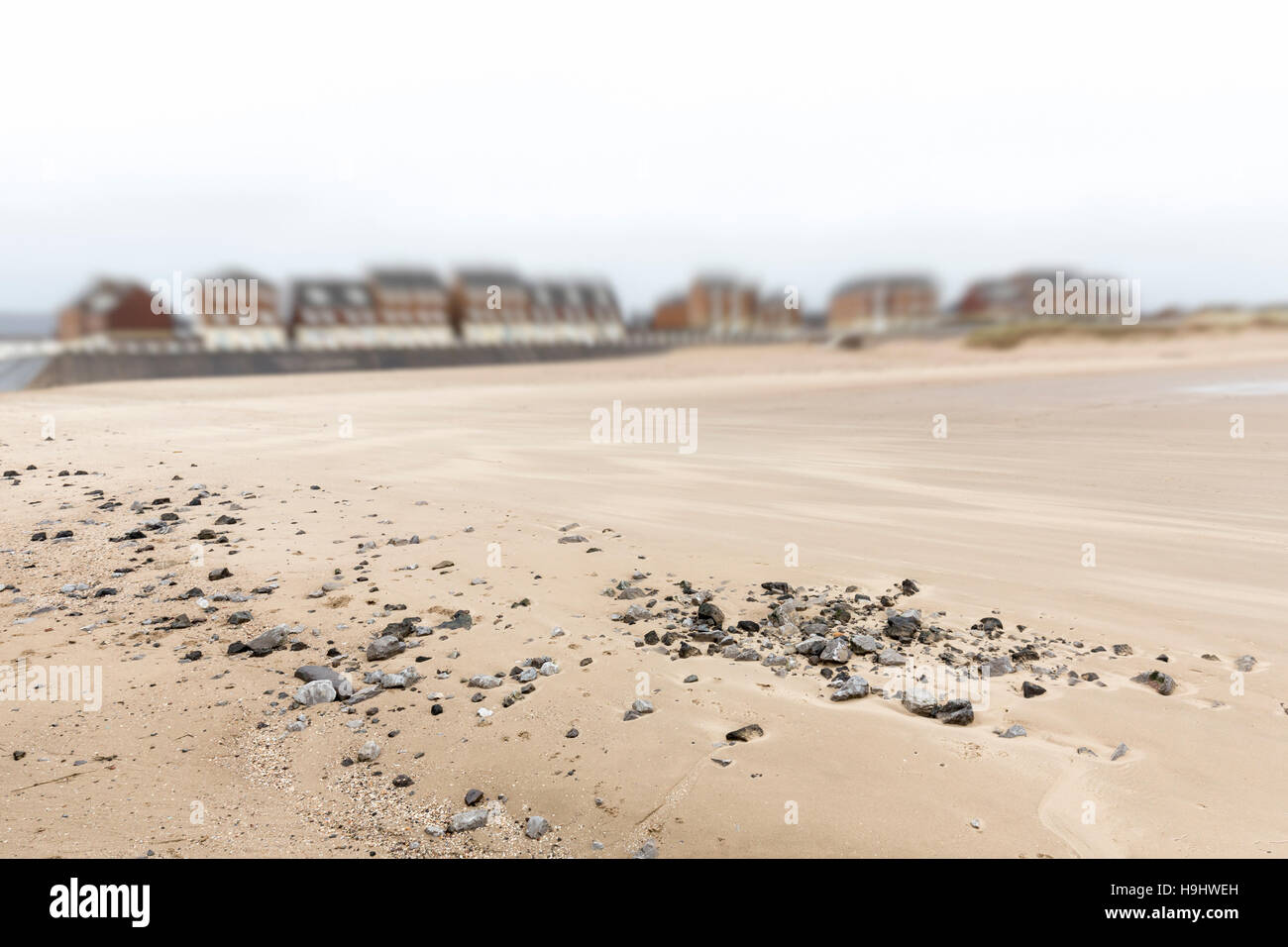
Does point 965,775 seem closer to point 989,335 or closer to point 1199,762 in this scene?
point 1199,762

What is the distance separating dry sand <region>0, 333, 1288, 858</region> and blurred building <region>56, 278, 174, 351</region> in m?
60.3

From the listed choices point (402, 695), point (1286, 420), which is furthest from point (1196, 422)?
point (402, 695)

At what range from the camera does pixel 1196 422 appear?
15.5m

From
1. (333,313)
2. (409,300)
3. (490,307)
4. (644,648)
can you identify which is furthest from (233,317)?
(644,648)

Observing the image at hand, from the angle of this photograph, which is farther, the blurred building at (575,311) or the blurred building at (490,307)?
the blurred building at (575,311)

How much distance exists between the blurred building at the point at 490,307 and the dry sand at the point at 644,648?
5493cm

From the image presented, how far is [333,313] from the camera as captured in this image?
2591 inches

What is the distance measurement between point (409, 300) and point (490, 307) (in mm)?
7568

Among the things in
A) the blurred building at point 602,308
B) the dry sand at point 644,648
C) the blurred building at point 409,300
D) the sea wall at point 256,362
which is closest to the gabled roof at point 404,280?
→ the blurred building at point 409,300

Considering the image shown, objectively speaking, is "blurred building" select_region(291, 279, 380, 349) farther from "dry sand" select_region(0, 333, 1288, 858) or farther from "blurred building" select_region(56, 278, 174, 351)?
"dry sand" select_region(0, 333, 1288, 858)

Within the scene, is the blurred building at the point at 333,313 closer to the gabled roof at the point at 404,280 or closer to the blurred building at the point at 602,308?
the gabled roof at the point at 404,280

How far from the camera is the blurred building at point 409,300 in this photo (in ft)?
222

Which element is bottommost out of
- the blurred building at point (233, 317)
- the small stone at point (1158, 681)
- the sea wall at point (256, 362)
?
the small stone at point (1158, 681)

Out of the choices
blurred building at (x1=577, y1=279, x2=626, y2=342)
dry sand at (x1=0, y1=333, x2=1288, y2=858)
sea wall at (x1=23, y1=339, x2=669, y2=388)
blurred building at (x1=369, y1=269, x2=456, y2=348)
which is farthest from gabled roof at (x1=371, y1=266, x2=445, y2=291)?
dry sand at (x1=0, y1=333, x2=1288, y2=858)
